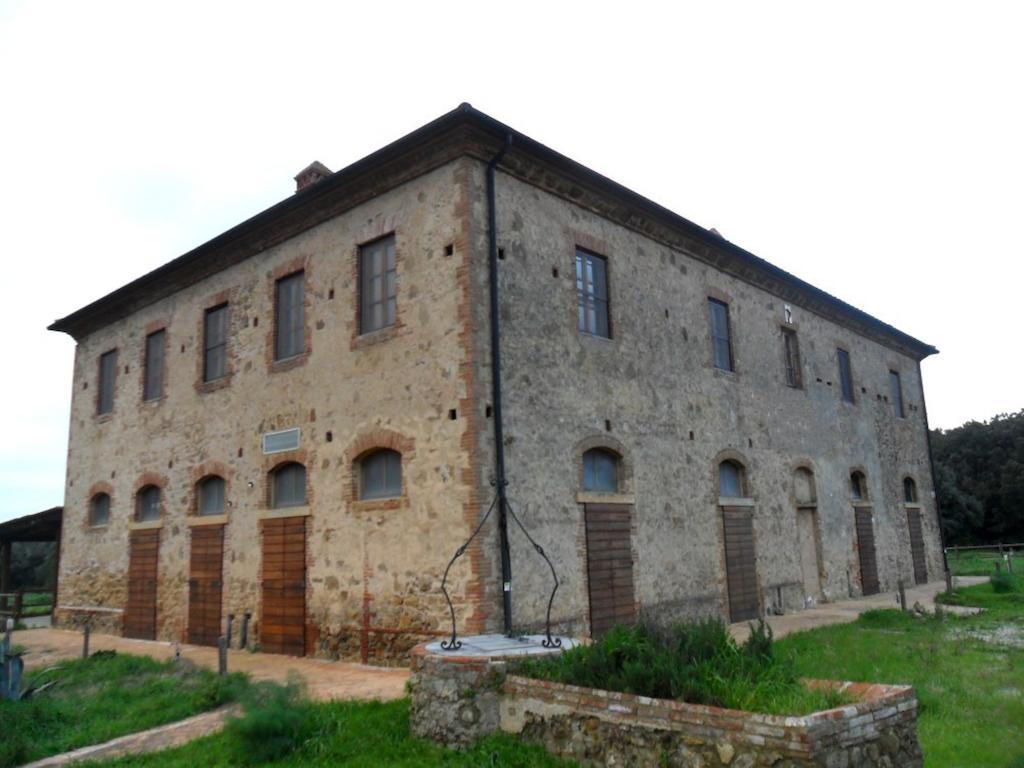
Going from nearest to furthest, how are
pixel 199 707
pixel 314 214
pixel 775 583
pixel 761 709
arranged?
pixel 761 709, pixel 199 707, pixel 314 214, pixel 775 583

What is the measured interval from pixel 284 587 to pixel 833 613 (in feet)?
34.4

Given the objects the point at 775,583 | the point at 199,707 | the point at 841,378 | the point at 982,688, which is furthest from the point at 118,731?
the point at 841,378

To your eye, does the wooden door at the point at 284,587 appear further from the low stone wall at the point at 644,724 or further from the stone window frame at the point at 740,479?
the stone window frame at the point at 740,479

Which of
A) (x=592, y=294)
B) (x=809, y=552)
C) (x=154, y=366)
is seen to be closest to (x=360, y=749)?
(x=592, y=294)

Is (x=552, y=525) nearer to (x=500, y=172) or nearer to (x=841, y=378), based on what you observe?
(x=500, y=172)

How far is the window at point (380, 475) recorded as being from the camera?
36.3ft

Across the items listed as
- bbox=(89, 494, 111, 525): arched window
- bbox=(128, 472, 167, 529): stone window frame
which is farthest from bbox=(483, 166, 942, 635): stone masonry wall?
bbox=(89, 494, 111, 525): arched window

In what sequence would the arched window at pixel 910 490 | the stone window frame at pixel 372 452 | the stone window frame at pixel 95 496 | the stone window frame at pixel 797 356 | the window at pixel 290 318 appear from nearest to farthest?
the stone window frame at pixel 372 452 → the window at pixel 290 318 → the stone window frame at pixel 95 496 → the stone window frame at pixel 797 356 → the arched window at pixel 910 490

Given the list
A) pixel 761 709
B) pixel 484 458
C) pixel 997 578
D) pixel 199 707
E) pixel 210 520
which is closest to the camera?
pixel 761 709

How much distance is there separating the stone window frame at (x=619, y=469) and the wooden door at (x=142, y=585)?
883 centimetres

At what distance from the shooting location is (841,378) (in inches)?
790

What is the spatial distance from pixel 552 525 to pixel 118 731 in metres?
5.66

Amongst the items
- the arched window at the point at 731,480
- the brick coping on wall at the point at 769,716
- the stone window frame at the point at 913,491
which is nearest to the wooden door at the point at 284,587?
the brick coping on wall at the point at 769,716

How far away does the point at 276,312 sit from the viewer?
13.5 metres
